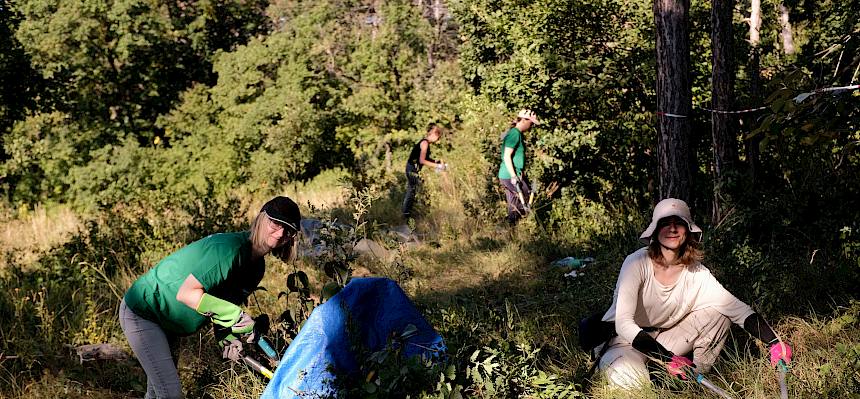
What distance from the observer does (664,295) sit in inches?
172

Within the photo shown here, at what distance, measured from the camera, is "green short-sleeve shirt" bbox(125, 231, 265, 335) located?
3900mm

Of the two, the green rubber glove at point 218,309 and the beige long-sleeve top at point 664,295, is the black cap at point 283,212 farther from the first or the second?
the beige long-sleeve top at point 664,295

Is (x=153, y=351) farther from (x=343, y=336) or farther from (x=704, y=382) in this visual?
(x=704, y=382)

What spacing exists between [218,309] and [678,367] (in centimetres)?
240

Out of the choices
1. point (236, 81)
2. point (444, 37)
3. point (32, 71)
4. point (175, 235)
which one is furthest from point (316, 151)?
point (175, 235)

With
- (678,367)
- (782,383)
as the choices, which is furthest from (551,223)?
(782,383)

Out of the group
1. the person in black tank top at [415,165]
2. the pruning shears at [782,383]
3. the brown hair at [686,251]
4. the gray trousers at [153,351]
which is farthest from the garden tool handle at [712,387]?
the person in black tank top at [415,165]

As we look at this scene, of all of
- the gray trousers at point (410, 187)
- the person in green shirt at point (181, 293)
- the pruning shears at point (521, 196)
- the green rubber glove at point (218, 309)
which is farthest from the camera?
the gray trousers at point (410, 187)

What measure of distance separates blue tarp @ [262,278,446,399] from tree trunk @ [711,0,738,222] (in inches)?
165

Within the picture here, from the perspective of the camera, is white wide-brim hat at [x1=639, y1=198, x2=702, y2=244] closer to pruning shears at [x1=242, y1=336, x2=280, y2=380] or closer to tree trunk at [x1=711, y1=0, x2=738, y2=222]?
pruning shears at [x1=242, y1=336, x2=280, y2=380]

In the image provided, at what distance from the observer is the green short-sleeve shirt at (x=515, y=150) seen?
9.06 metres

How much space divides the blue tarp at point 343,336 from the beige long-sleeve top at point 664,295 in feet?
3.75

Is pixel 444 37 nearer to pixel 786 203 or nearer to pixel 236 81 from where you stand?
pixel 236 81

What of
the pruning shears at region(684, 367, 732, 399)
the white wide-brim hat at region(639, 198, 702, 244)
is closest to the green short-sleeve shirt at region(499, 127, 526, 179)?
the white wide-brim hat at region(639, 198, 702, 244)
